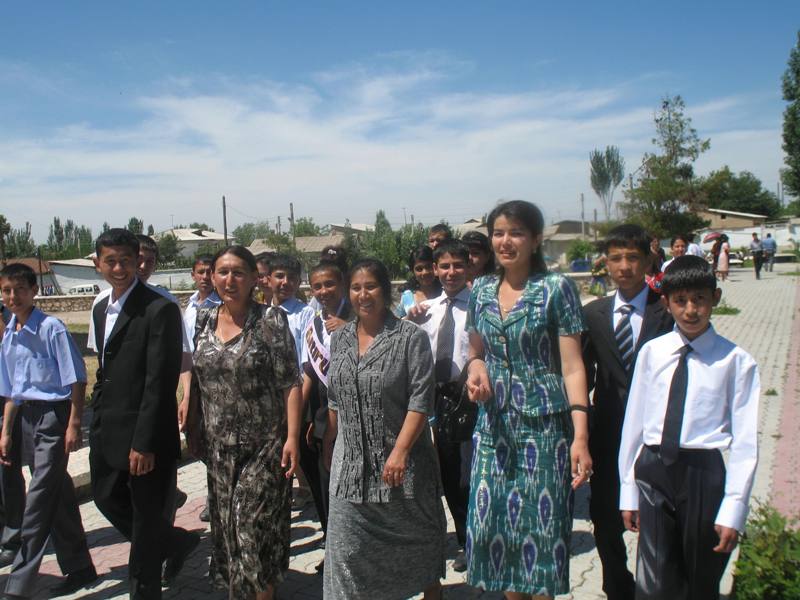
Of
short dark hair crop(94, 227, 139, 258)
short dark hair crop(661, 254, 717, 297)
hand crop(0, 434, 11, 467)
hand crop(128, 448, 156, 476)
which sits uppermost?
short dark hair crop(94, 227, 139, 258)

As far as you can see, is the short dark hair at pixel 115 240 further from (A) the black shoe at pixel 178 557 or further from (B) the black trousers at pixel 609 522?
(B) the black trousers at pixel 609 522

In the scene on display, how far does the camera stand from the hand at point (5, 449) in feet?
14.1

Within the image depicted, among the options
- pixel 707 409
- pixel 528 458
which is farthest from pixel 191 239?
pixel 707 409

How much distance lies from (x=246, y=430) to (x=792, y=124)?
126 feet

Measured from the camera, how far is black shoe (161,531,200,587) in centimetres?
402

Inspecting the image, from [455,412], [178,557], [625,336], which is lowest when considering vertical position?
[178,557]

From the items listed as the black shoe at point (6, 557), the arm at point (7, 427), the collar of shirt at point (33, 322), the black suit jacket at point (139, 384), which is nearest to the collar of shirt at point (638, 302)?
the black suit jacket at point (139, 384)

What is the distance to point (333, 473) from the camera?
11.0 feet

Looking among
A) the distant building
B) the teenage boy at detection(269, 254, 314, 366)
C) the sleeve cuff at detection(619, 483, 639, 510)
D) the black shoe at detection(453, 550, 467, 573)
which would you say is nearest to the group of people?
the sleeve cuff at detection(619, 483, 639, 510)

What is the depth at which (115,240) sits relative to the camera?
3879 millimetres

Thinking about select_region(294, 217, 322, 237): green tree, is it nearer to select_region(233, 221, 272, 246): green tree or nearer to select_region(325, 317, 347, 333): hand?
select_region(233, 221, 272, 246): green tree

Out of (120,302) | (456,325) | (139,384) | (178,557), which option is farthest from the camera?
(456,325)

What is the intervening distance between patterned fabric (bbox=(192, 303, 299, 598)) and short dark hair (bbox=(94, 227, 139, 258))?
2.50 ft

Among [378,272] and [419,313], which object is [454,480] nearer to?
[419,313]
